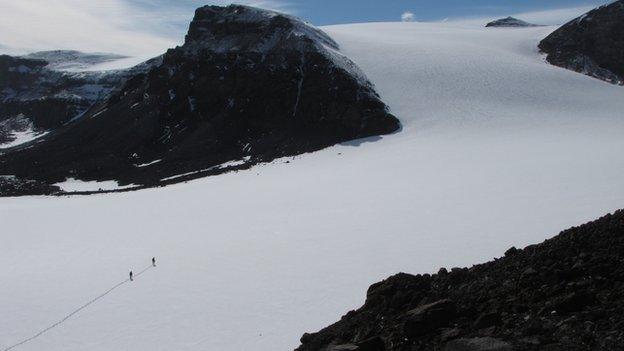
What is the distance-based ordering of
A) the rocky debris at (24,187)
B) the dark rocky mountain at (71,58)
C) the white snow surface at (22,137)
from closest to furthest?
the rocky debris at (24,187) < the white snow surface at (22,137) < the dark rocky mountain at (71,58)

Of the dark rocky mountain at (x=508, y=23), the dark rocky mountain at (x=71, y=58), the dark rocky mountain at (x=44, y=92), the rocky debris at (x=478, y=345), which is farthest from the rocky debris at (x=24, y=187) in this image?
the dark rocky mountain at (x=508, y=23)

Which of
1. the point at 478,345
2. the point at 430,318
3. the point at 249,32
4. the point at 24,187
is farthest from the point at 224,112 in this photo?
the point at 478,345

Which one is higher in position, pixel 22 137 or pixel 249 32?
pixel 249 32

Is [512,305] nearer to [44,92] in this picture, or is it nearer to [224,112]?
[224,112]

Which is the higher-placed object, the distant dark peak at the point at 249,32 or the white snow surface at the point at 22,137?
the distant dark peak at the point at 249,32

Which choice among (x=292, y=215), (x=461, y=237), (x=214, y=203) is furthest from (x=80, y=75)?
(x=461, y=237)

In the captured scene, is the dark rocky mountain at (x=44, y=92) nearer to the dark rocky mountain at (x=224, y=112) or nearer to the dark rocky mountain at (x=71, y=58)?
the dark rocky mountain at (x=71, y=58)

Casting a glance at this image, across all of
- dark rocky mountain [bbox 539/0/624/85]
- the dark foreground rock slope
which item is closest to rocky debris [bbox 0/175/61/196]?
the dark foreground rock slope
